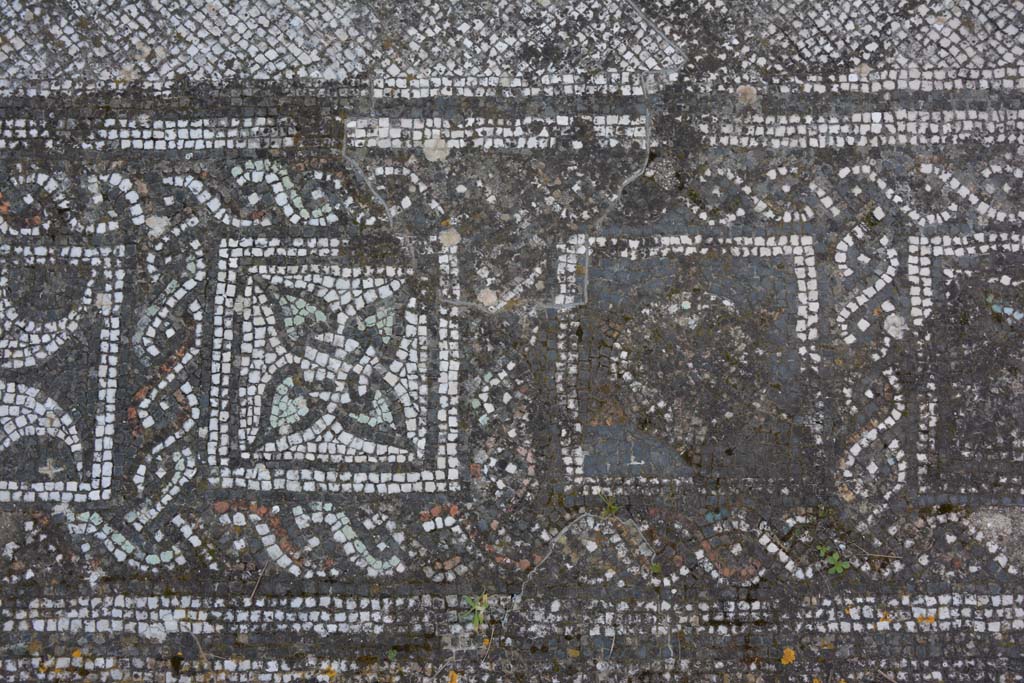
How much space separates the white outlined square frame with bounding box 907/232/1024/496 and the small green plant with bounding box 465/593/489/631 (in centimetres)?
231

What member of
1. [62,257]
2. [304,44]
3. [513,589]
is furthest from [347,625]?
[304,44]

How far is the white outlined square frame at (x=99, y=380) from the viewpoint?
Answer: 4.04 m

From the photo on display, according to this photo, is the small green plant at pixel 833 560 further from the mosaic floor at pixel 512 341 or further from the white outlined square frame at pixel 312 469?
the white outlined square frame at pixel 312 469

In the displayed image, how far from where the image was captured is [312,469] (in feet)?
13.3

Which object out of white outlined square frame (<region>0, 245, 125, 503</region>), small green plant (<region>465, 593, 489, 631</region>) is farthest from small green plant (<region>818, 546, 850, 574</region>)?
white outlined square frame (<region>0, 245, 125, 503</region>)

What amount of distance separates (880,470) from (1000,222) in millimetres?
1468

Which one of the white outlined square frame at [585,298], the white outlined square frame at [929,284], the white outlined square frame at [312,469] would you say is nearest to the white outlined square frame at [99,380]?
the white outlined square frame at [312,469]

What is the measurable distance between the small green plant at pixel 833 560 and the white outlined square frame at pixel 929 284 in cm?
54

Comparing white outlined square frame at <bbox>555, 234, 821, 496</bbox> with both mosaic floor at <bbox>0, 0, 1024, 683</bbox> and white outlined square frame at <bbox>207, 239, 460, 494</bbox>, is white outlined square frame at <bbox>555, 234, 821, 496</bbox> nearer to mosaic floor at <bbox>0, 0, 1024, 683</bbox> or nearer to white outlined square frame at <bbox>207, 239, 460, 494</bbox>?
mosaic floor at <bbox>0, 0, 1024, 683</bbox>

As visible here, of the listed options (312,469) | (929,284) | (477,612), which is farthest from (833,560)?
(312,469)

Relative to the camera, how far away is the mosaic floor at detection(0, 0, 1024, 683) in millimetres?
3990

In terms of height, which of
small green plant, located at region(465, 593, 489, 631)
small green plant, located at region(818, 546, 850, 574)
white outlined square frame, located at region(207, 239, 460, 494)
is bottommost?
small green plant, located at region(465, 593, 489, 631)

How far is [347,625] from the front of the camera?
13.0ft

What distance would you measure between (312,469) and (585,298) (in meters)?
1.66
